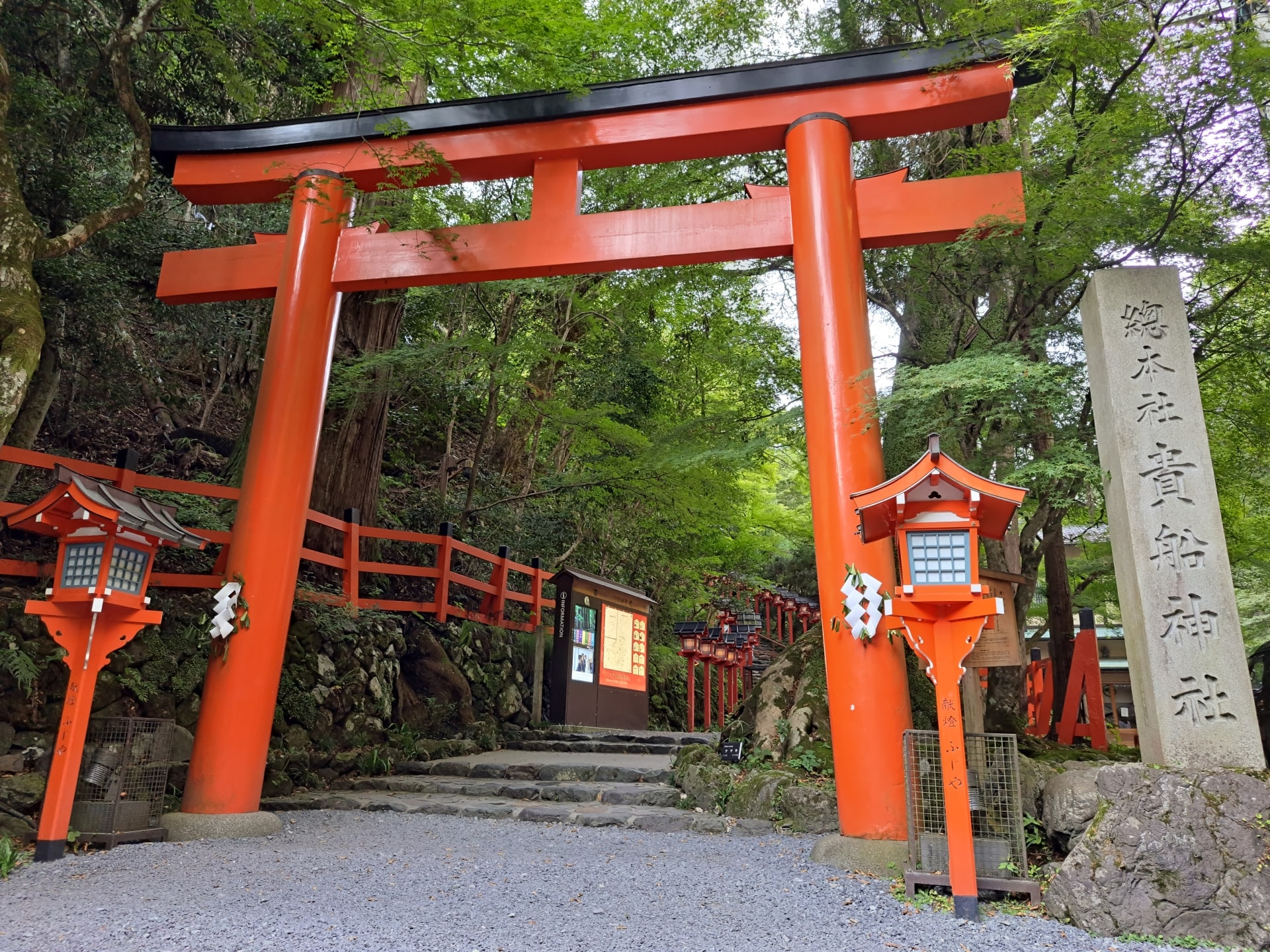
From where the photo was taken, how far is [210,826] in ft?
17.9

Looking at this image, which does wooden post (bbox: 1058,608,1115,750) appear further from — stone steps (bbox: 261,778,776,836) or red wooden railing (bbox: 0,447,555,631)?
red wooden railing (bbox: 0,447,555,631)

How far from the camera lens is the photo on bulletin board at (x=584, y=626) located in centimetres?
1112

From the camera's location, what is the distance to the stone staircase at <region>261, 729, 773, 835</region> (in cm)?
622

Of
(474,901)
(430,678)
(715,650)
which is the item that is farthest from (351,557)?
(715,650)

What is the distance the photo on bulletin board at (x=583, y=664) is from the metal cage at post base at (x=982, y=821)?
22.6ft

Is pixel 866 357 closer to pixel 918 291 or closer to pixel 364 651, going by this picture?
pixel 918 291

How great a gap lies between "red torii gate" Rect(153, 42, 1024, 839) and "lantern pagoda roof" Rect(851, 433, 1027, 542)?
114 cm

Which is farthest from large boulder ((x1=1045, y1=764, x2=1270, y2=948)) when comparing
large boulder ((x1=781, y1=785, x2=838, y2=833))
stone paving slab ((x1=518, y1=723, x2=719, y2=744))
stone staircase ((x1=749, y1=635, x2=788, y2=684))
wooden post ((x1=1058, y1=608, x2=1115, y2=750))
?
stone staircase ((x1=749, y1=635, x2=788, y2=684))

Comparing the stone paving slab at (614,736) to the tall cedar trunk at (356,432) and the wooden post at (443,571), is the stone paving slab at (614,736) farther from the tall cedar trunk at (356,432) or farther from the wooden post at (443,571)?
the tall cedar trunk at (356,432)

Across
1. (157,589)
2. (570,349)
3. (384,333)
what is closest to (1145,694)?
(157,589)

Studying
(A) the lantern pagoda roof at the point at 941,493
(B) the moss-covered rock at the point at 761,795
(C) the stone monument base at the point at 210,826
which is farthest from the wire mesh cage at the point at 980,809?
(C) the stone monument base at the point at 210,826

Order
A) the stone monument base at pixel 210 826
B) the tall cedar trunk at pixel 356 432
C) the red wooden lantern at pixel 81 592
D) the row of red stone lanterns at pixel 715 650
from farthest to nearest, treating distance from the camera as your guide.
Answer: the row of red stone lanterns at pixel 715 650 < the tall cedar trunk at pixel 356 432 < the stone monument base at pixel 210 826 < the red wooden lantern at pixel 81 592

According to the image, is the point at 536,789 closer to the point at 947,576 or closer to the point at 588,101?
the point at 947,576

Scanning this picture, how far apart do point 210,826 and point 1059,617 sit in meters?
8.19
